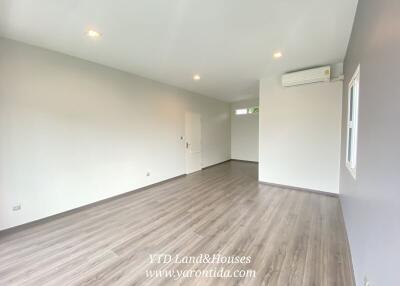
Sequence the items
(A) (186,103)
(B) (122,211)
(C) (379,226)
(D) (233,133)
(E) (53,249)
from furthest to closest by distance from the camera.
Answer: (D) (233,133), (A) (186,103), (B) (122,211), (E) (53,249), (C) (379,226)

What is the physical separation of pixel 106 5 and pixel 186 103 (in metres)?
4.08

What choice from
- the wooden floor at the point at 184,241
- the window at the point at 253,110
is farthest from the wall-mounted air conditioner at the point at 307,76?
the window at the point at 253,110

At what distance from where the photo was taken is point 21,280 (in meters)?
1.84

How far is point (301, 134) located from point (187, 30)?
3.43 meters

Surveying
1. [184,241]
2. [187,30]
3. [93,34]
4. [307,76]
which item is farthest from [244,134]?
[93,34]

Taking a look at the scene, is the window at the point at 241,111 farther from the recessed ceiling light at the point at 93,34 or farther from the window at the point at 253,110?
the recessed ceiling light at the point at 93,34

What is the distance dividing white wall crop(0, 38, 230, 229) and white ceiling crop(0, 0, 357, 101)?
375 millimetres

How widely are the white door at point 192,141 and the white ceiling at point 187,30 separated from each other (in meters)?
2.53

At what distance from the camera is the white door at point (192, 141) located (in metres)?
6.17

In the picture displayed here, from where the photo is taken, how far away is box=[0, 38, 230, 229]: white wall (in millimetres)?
2684

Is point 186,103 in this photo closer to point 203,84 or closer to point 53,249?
Result: point 203,84

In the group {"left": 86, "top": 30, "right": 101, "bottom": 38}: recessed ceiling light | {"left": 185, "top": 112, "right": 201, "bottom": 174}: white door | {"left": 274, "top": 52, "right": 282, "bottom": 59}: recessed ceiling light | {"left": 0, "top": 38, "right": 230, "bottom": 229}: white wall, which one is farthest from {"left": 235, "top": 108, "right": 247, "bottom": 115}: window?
{"left": 86, "top": 30, "right": 101, "bottom": 38}: recessed ceiling light

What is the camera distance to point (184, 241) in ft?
8.03

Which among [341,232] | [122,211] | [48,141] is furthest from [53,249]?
[341,232]
